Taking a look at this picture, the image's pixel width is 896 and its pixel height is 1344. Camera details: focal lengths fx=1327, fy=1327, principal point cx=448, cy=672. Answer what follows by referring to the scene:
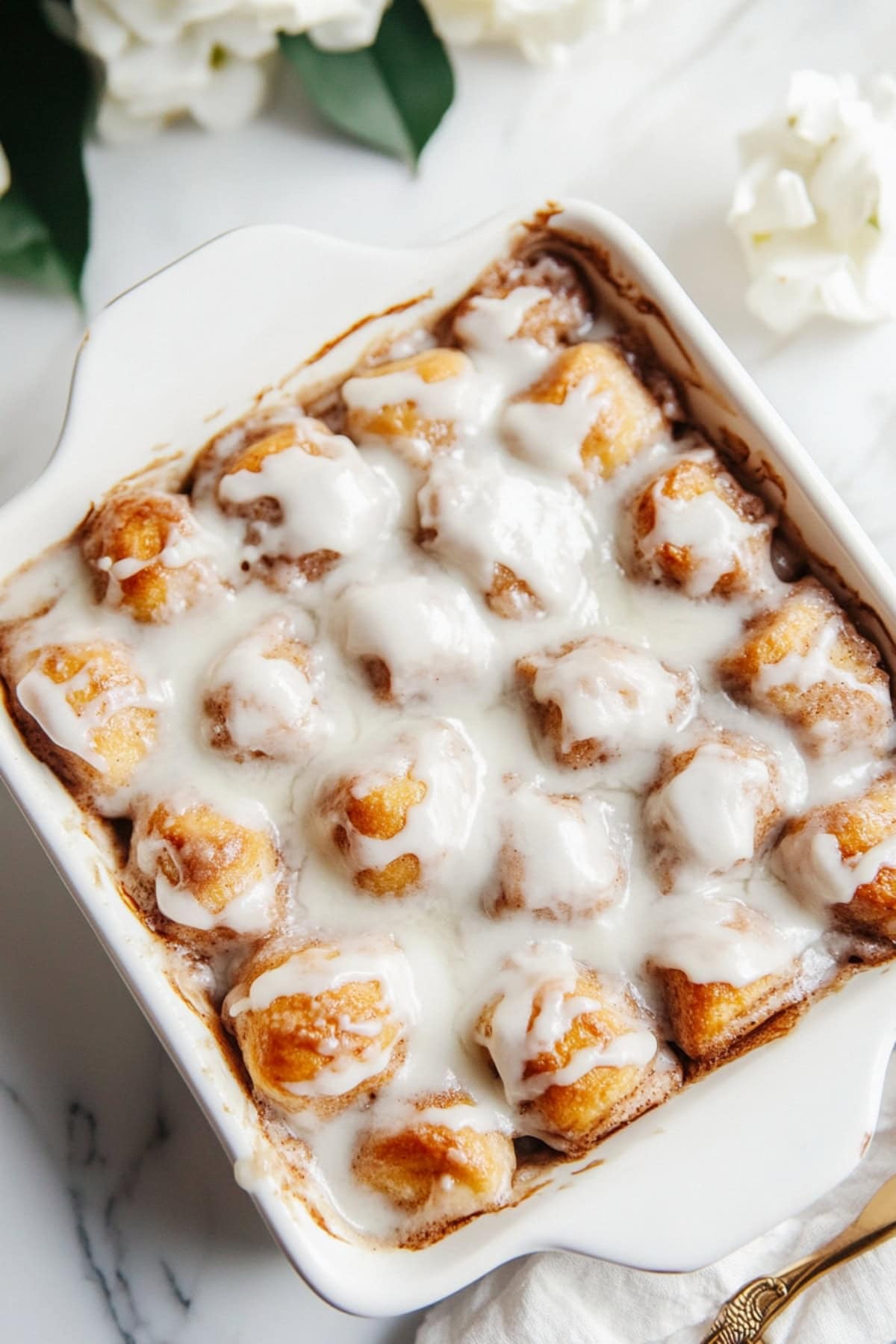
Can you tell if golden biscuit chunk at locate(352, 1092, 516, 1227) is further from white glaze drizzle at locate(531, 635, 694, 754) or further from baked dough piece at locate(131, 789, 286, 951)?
white glaze drizzle at locate(531, 635, 694, 754)

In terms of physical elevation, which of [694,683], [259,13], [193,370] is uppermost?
[259,13]

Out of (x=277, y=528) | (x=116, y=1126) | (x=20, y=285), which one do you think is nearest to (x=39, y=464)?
(x=20, y=285)

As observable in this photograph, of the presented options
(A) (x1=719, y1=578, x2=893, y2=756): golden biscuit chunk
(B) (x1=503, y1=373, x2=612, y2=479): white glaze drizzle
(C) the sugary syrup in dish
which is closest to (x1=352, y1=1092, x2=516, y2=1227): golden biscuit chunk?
(C) the sugary syrup in dish

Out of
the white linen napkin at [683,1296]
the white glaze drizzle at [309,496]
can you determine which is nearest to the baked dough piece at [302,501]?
the white glaze drizzle at [309,496]

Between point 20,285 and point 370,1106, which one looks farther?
point 20,285

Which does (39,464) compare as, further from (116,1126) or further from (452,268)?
(116,1126)

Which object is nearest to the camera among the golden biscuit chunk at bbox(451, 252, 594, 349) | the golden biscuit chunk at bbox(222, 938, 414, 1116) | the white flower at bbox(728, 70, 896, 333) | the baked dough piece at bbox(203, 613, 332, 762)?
the golden biscuit chunk at bbox(222, 938, 414, 1116)

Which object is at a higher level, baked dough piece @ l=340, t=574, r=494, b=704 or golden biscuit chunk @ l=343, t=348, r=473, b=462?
golden biscuit chunk @ l=343, t=348, r=473, b=462
